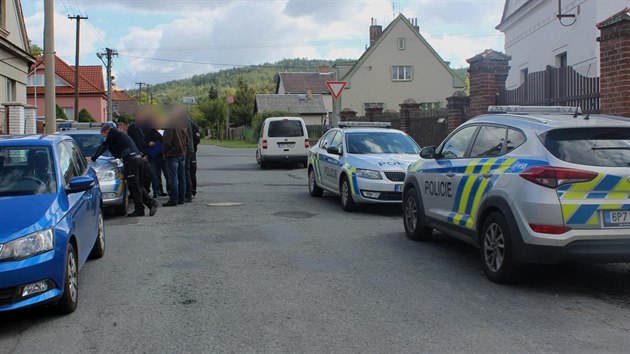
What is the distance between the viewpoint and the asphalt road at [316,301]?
4.59m

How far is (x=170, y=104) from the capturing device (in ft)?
40.0

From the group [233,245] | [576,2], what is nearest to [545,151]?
[233,245]

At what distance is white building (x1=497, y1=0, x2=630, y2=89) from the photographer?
642 inches

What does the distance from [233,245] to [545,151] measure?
14.0 ft

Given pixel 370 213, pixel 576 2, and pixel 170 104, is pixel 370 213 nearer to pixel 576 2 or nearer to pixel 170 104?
pixel 170 104

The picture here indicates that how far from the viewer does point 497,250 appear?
6168mm

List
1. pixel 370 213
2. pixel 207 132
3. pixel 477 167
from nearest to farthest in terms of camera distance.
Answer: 1. pixel 477 167
2. pixel 370 213
3. pixel 207 132

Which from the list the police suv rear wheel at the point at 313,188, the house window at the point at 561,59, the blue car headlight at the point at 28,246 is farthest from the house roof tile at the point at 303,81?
the blue car headlight at the point at 28,246

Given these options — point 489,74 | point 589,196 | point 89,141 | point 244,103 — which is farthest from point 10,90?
point 244,103

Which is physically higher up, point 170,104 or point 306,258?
point 170,104

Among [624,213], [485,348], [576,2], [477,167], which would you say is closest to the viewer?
[485,348]

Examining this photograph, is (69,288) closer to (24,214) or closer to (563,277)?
(24,214)

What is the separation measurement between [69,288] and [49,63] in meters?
13.1

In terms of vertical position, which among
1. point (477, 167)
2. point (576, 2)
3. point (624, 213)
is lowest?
point (624, 213)
